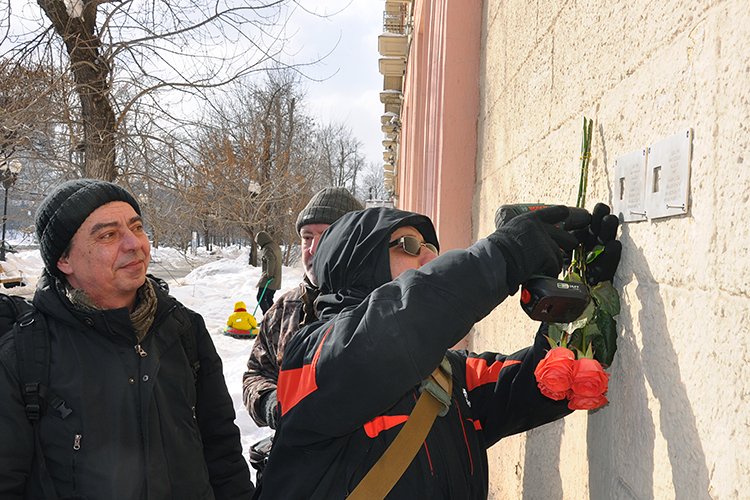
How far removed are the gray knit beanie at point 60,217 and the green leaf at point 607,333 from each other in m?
1.91

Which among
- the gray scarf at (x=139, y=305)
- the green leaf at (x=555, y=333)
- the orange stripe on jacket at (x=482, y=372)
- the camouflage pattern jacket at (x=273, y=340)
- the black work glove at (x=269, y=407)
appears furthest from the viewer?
the camouflage pattern jacket at (x=273, y=340)

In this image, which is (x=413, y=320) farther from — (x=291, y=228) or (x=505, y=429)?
(x=291, y=228)

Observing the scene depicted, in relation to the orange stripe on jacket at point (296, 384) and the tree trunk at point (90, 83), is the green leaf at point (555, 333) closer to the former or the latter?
the orange stripe on jacket at point (296, 384)

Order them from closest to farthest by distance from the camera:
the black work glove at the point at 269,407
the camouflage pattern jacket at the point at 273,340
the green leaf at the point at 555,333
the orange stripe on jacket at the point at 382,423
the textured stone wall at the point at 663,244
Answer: the textured stone wall at the point at 663,244, the orange stripe on jacket at the point at 382,423, the green leaf at the point at 555,333, the black work glove at the point at 269,407, the camouflage pattern jacket at the point at 273,340

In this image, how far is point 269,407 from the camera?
7.70 ft

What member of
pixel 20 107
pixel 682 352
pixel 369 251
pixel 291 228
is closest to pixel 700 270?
pixel 682 352

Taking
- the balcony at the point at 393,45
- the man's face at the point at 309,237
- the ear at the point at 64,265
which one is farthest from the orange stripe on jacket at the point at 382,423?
the balcony at the point at 393,45

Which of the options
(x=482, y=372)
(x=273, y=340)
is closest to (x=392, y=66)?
(x=273, y=340)

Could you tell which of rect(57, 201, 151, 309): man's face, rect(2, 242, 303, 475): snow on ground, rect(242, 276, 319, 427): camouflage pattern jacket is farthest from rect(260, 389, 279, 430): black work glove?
rect(2, 242, 303, 475): snow on ground

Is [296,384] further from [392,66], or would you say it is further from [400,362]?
[392,66]

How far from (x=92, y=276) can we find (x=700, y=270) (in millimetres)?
2053

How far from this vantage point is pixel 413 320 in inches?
44.9

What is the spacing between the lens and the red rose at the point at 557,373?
123 cm

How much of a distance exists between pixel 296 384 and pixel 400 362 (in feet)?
0.99
